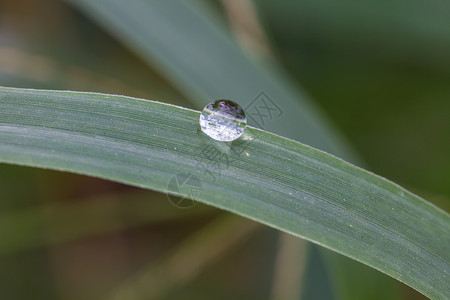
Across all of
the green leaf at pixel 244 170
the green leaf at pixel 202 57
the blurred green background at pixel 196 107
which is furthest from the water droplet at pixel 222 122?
the blurred green background at pixel 196 107

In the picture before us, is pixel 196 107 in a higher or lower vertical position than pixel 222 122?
higher

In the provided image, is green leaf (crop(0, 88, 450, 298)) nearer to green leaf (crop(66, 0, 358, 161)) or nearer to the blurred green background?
green leaf (crop(66, 0, 358, 161))

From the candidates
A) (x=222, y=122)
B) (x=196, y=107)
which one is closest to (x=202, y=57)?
(x=196, y=107)

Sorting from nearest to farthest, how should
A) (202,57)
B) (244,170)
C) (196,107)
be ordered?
1. (244,170)
2. (202,57)
3. (196,107)

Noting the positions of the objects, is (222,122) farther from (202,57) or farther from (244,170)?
(202,57)

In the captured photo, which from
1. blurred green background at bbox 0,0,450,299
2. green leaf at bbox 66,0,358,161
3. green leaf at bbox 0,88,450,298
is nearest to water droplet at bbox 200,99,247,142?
green leaf at bbox 0,88,450,298

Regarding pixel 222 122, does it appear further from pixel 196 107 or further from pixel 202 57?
pixel 196 107

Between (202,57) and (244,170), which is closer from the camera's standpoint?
(244,170)

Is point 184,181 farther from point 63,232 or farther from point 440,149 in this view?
point 440,149

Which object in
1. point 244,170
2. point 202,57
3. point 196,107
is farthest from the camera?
point 196,107
